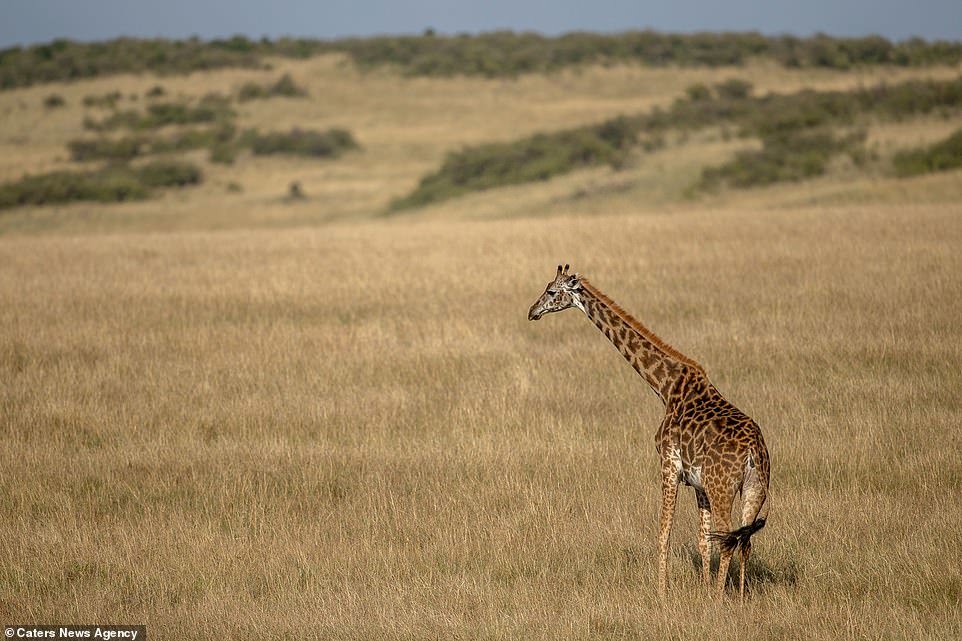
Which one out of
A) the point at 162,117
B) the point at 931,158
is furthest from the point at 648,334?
the point at 162,117

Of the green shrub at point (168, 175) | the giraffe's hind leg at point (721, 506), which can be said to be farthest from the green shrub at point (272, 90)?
the giraffe's hind leg at point (721, 506)

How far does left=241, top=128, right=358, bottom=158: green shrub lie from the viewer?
5747 centimetres

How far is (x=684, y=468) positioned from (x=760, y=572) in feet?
4.01

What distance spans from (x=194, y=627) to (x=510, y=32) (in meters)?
92.8

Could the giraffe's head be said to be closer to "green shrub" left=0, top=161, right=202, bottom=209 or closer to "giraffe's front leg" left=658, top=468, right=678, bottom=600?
"giraffe's front leg" left=658, top=468, right=678, bottom=600

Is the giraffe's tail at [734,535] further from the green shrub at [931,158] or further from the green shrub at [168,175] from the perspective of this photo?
the green shrub at [168,175]

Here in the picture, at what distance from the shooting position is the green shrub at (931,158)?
3331 cm

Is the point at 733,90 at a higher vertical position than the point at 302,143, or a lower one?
higher

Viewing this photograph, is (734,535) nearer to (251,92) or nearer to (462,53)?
(251,92)

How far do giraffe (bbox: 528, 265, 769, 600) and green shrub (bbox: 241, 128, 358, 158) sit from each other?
50.8 meters

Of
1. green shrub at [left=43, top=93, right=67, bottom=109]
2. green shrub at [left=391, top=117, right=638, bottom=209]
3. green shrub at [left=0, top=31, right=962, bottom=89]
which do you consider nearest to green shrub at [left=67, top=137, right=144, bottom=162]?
green shrub at [left=43, top=93, right=67, bottom=109]

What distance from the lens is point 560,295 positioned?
758cm

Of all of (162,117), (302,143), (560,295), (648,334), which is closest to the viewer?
(648,334)

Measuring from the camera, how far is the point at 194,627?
6.67m
